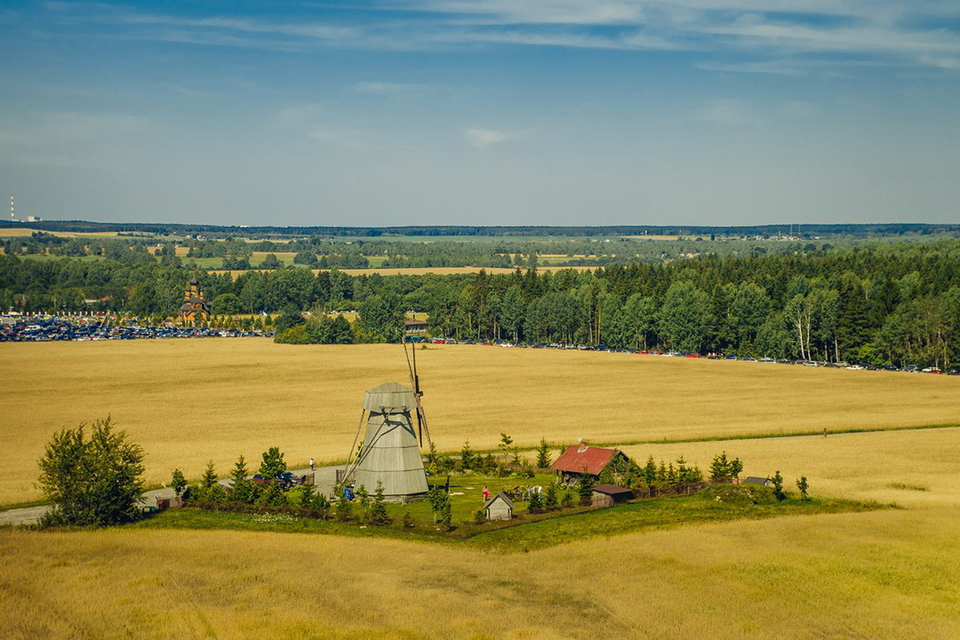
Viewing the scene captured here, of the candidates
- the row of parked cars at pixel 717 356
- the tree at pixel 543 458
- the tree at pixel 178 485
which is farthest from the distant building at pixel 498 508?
the row of parked cars at pixel 717 356

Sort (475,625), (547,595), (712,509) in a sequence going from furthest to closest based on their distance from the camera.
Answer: (712,509) → (547,595) → (475,625)

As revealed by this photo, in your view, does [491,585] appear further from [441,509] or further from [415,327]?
[415,327]

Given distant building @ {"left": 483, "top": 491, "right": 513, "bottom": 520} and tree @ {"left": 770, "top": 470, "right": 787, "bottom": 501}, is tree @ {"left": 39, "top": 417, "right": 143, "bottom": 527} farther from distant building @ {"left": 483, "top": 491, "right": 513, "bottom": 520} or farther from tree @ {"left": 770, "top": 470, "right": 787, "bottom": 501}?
tree @ {"left": 770, "top": 470, "right": 787, "bottom": 501}

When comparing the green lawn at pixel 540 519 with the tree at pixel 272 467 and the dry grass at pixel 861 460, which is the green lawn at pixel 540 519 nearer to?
the dry grass at pixel 861 460

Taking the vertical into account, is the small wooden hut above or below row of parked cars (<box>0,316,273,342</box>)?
below

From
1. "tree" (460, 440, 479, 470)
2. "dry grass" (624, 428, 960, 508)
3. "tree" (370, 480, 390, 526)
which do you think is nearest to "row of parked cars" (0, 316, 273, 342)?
"tree" (460, 440, 479, 470)

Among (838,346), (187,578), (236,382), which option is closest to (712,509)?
(187,578)

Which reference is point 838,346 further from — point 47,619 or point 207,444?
point 47,619
